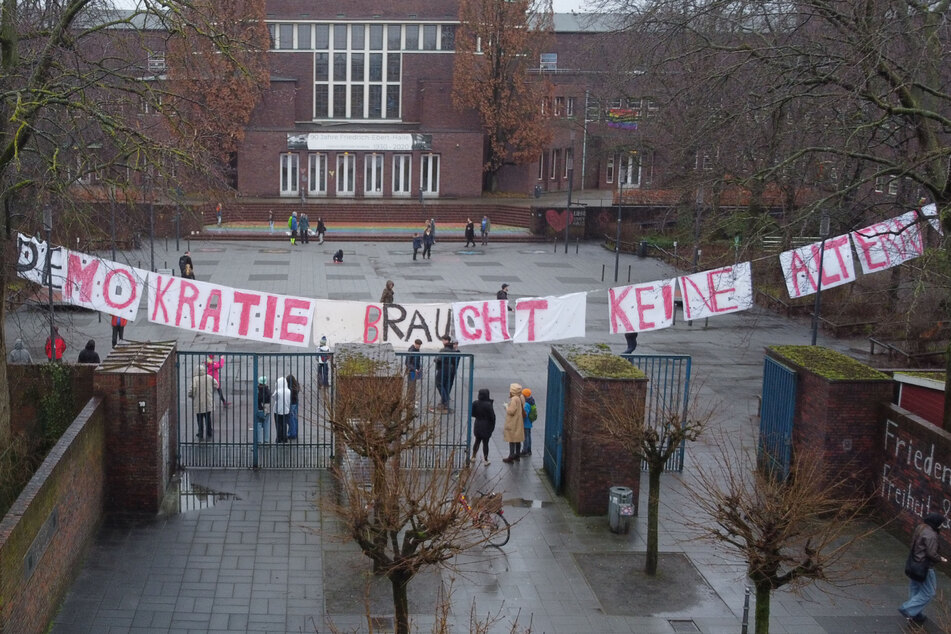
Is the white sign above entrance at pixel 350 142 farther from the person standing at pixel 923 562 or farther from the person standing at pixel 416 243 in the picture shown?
the person standing at pixel 923 562

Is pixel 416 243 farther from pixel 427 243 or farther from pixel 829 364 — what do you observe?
pixel 829 364

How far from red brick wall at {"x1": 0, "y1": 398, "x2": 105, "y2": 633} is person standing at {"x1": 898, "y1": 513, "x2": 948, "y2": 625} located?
9.26 metres

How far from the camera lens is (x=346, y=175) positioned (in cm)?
5762

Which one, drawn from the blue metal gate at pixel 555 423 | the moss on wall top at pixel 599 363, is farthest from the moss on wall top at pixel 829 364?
the blue metal gate at pixel 555 423

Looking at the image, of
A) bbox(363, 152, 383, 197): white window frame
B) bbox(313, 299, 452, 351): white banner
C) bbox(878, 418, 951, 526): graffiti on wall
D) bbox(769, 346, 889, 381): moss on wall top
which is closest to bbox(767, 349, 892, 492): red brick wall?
bbox(769, 346, 889, 381): moss on wall top

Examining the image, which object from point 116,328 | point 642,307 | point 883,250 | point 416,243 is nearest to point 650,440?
point 642,307

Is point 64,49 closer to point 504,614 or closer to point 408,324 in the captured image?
point 408,324

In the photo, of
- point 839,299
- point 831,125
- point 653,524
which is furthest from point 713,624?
point 839,299

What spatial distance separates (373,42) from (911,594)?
53473mm

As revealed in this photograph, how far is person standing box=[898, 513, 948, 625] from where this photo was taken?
11625mm

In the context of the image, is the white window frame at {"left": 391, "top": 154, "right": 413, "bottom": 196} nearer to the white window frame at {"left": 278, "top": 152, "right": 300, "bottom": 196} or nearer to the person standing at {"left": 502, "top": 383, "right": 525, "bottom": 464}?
the white window frame at {"left": 278, "top": 152, "right": 300, "bottom": 196}

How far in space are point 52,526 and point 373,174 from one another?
47.8 m

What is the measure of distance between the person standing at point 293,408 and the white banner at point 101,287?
2872 millimetres

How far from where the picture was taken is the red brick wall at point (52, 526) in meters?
9.65
